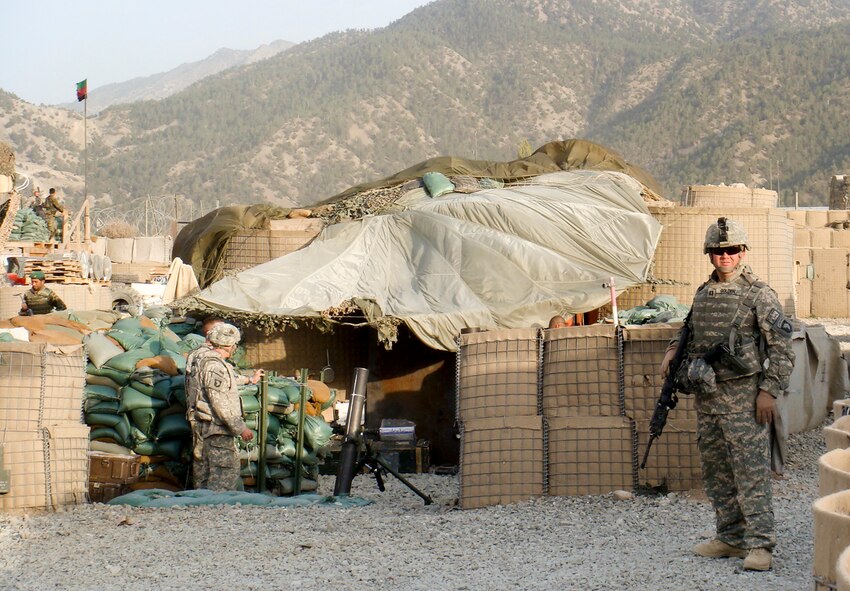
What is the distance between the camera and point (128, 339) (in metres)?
11.7

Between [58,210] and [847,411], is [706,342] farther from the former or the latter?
[58,210]

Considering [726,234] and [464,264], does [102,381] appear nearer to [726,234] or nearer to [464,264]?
[464,264]

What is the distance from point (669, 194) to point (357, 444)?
6403 centimetres

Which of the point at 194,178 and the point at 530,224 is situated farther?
the point at 194,178

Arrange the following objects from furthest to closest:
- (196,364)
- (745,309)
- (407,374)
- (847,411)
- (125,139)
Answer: (125,139)
(407,374)
(196,364)
(847,411)
(745,309)

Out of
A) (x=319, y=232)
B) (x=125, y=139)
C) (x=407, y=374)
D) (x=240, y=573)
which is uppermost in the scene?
(x=125, y=139)

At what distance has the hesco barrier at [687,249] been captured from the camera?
15.5 meters

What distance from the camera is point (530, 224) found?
14.8m

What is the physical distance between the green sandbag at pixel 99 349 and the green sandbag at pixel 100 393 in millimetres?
263

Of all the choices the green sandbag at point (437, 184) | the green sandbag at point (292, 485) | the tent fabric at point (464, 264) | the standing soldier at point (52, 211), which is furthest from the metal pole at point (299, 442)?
the standing soldier at point (52, 211)

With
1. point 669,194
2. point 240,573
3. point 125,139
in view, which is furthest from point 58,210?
point 125,139

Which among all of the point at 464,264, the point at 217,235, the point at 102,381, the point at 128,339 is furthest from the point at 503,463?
the point at 217,235

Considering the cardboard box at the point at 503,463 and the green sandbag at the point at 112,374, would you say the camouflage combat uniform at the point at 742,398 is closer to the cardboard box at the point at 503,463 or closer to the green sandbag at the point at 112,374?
the cardboard box at the point at 503,463

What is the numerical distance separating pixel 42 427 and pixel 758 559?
4895mm
